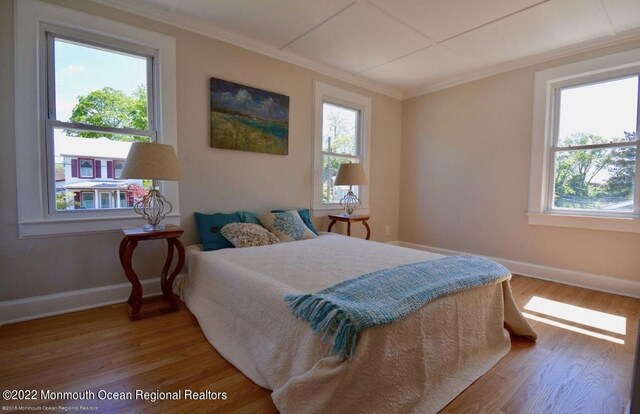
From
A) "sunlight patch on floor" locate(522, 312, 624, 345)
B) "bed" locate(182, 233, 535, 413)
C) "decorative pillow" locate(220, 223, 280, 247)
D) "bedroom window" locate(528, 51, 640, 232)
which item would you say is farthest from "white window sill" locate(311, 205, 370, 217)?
"sunlight patch on floor" locate(522, 312, 624, 345)

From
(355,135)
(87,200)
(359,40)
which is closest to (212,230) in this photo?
(87,200)

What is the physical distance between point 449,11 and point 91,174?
3.15 meters

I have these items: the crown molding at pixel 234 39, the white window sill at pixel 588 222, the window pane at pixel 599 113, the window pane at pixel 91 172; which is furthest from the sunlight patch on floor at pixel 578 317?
the window pane at pixel 91 172

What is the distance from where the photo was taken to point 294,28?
8.95 ft

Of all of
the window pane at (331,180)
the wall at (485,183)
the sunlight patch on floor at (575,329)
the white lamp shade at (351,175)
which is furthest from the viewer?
the window pane at (331,180)

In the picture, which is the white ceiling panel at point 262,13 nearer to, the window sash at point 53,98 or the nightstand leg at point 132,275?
the window sash at point 53,98

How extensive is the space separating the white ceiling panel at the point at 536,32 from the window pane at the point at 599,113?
1.63ft

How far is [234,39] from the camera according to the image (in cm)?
290

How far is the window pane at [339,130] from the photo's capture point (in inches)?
149

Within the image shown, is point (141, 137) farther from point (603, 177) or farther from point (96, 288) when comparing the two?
point (603, 177)

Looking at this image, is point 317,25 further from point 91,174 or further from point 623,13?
point 623,13

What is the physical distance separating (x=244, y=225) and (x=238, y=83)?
1432 millimetres

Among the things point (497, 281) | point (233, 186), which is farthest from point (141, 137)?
point (497, 281)

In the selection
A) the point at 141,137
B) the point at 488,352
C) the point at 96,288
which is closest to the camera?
the point at 488,352
